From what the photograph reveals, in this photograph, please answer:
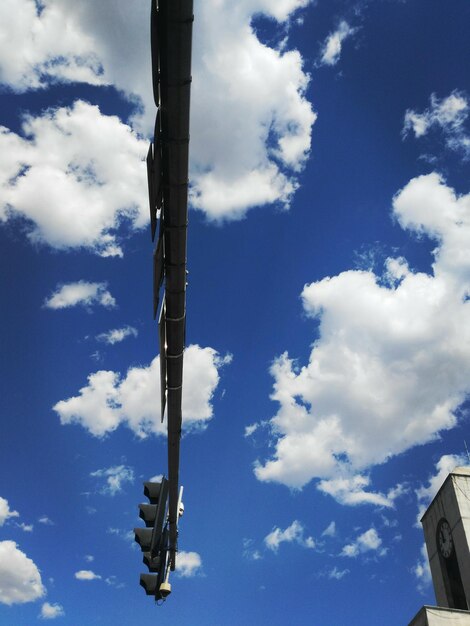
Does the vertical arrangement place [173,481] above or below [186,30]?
below

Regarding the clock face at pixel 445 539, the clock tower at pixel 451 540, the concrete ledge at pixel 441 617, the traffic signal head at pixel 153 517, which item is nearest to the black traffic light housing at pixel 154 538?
the traffic signal head at pixel 153 517

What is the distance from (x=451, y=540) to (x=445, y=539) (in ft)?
2.36

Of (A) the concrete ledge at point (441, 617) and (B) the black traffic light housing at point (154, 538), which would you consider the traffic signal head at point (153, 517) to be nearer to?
(B) the black traffic light housing at point (154, 538)

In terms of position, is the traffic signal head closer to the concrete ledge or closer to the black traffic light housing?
the black traffic light housing

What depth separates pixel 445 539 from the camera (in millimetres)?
25422

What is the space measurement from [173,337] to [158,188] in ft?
6.33

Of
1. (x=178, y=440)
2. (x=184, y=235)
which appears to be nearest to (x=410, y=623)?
(x=178, y=440)

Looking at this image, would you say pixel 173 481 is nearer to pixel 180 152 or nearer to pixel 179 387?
pixel 179 387

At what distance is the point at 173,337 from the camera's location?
6.15m

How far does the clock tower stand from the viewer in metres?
23.5

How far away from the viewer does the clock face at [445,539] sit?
2492 cm

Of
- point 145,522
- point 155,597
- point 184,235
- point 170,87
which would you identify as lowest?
point 155,597

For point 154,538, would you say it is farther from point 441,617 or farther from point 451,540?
point 451,540

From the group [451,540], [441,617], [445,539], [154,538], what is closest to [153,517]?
[154,538]
